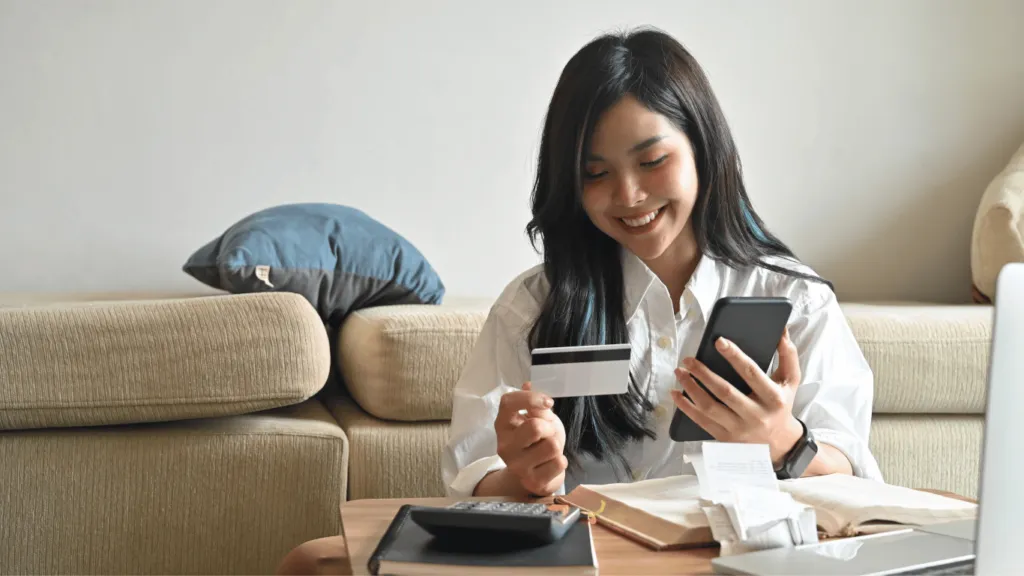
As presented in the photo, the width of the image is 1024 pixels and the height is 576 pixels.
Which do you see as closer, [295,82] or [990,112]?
[295,82]

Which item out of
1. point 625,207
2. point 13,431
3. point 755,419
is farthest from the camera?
point 13,431

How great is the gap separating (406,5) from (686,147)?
51.0 inches

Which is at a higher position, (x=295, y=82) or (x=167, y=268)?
(x=295, y=82)

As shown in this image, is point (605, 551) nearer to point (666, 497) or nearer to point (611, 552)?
point (611, 552)

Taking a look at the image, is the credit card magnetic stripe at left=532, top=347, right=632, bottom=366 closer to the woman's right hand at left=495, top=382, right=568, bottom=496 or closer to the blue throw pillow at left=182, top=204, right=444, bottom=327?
the woman's right hand at left=495, top=382, right=568, bottom=496

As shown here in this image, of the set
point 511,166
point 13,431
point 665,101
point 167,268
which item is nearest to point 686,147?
point 665,101

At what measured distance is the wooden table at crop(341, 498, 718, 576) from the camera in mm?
708

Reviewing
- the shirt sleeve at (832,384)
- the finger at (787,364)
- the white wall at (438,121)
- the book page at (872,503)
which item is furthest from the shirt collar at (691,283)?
the white wall at (438,121)

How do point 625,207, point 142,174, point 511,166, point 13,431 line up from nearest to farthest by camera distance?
point 625,207, point 13,431, point 142,174, point 511,166

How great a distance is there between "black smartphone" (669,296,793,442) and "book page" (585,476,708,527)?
58 mm

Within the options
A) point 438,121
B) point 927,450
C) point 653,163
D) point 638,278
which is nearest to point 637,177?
point 653,163

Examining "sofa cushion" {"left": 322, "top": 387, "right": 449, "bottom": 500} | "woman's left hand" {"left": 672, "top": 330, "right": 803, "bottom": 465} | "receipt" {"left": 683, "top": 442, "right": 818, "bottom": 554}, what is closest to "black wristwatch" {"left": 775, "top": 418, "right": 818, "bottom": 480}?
"woman's left hand" {"left": 672, "top": 330, "right": 803, "bottom": 465}

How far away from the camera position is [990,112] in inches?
102

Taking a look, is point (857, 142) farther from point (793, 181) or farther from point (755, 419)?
point (755, 419)
